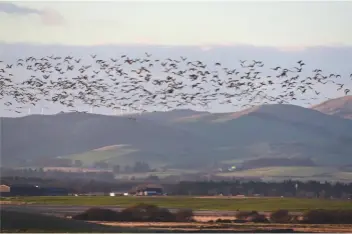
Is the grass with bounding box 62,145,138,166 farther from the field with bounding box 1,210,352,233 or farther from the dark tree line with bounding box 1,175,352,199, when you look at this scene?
the field with bounding box 1,210,352,233

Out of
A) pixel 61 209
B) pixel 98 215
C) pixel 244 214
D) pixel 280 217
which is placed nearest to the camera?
pixel 98 215

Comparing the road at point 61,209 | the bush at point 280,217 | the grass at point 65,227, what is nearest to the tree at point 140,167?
the road at point 61,209

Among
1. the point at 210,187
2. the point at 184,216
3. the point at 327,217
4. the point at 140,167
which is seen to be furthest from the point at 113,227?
the point at 140,167

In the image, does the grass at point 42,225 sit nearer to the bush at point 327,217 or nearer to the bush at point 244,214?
the bush at point 244,214

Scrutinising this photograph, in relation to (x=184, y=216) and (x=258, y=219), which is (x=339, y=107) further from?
(x=184, y=216)

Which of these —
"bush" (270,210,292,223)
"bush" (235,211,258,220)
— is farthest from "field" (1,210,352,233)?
"bush" (235,211,258,220)

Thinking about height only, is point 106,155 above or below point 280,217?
above

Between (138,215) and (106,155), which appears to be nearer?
(138,215)
